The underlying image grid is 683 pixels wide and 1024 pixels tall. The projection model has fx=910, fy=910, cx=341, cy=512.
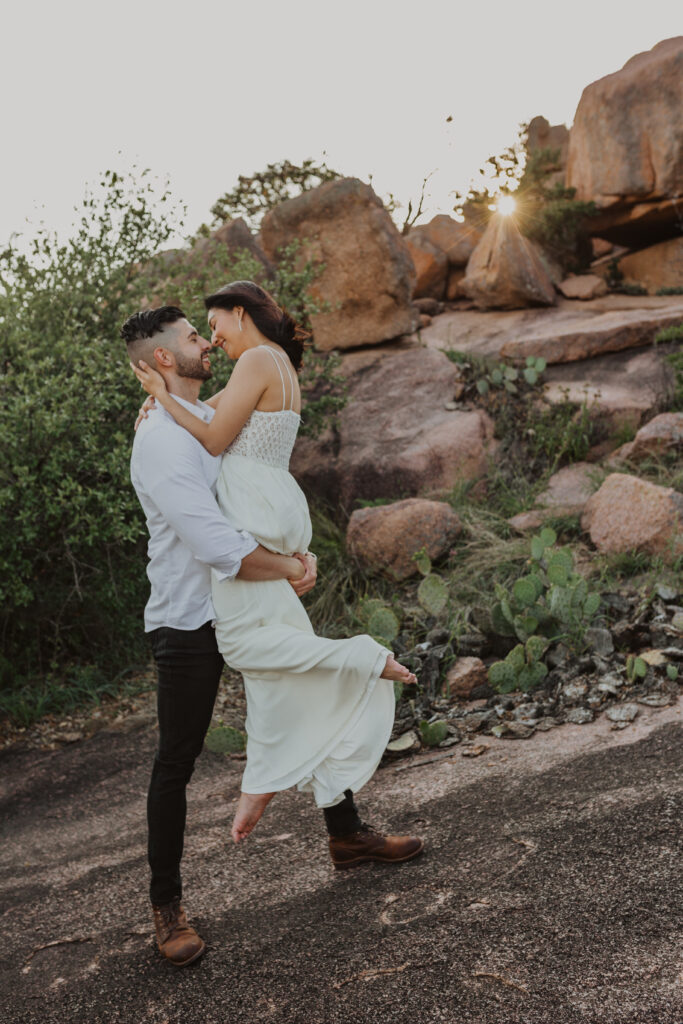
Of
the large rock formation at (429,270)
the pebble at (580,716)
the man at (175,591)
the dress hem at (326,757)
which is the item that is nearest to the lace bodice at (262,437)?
the man at (175,591)

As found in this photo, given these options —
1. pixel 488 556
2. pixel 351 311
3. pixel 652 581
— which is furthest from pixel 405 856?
pixel 351 311

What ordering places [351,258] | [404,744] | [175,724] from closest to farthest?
[175,724] → [404,744] → [351,258]

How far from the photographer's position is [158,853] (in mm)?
2762

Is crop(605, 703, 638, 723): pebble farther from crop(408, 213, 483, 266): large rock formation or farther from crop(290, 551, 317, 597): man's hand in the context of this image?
crop(408, 213, 483, 266): large rock formation

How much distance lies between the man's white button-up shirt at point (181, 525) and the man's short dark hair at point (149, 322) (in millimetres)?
221

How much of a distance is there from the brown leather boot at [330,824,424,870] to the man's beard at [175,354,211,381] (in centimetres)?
164

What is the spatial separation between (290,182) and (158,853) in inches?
654

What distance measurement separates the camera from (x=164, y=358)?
2.80 meters

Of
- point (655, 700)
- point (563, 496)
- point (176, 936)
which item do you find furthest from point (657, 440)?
point (176, 936)

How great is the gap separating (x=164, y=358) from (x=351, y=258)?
283 inches

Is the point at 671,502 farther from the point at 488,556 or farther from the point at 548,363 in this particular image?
the point at 548,363

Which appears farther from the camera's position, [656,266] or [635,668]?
[656,266]

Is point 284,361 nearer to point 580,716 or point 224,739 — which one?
point 580,716

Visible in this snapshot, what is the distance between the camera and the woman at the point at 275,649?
8.99 feet
